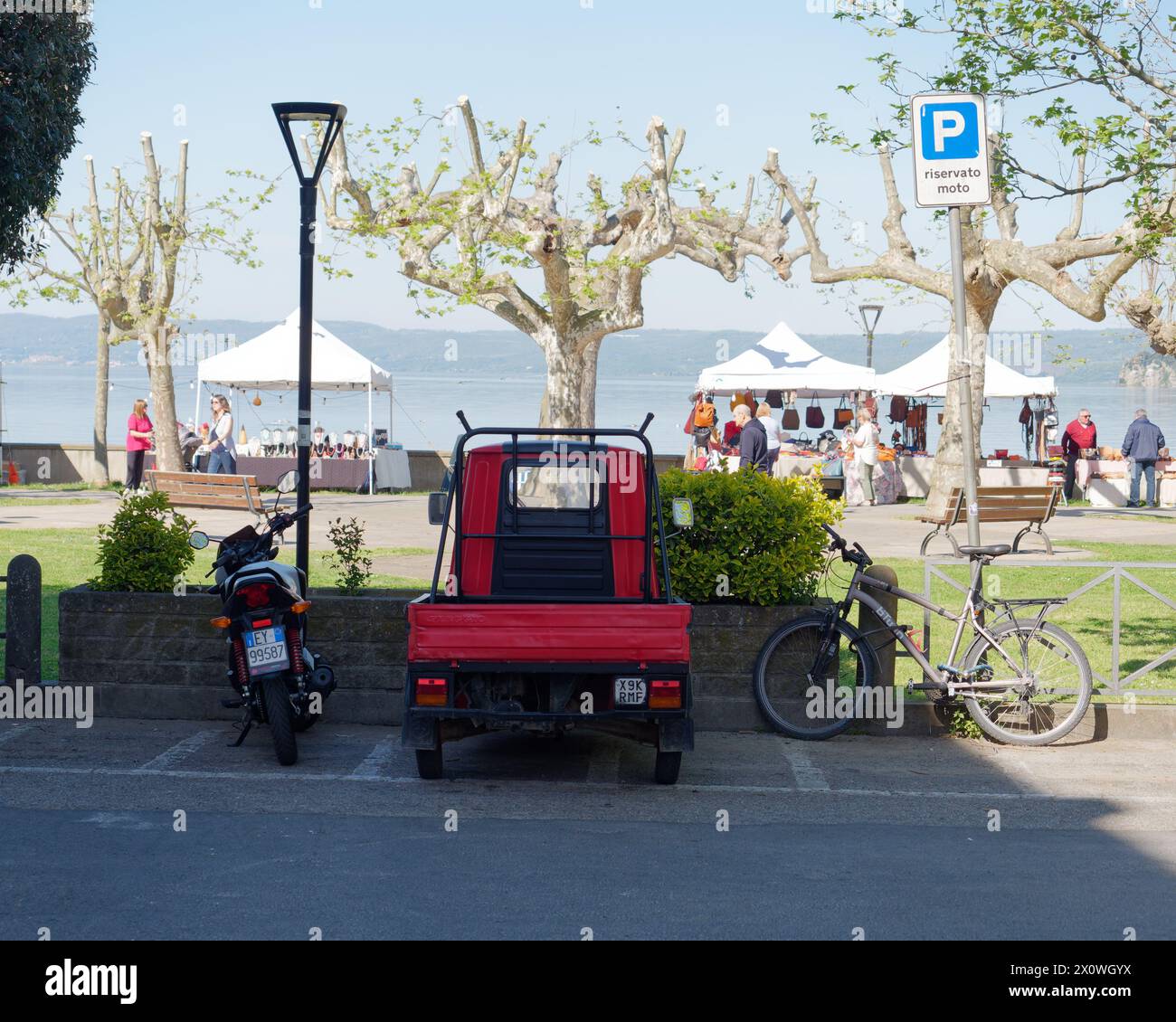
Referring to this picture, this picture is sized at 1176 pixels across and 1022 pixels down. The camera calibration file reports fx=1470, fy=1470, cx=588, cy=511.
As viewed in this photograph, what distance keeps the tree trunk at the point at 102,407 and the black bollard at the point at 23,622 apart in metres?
21.0

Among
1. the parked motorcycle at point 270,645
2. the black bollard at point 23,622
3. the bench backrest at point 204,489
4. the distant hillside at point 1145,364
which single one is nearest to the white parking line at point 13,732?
the black bollard at point 23,622

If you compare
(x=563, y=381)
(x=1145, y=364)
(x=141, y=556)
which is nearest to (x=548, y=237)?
(x=563, y=381)

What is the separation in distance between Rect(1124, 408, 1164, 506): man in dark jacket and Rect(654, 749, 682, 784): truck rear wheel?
2130 cm

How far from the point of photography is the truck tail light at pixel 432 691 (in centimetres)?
730

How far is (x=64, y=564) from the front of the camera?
15156 millimetres

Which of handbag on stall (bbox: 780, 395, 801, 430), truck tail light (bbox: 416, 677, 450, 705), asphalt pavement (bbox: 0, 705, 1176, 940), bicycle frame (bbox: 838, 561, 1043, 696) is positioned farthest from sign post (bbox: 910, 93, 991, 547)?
handbag on stall (bbox: 780, 395, 801, 430)

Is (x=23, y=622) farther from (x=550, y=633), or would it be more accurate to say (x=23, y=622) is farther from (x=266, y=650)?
(x=550, y=633)

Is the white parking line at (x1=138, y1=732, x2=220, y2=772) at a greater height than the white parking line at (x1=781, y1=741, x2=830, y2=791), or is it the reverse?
the white parking line at (x1=138, y1=732, x2=220, y2=772)

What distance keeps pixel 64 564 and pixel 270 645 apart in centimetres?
807

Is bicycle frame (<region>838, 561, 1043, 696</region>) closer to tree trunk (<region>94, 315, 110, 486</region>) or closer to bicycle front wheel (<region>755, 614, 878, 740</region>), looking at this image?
bicycle front wheel (<region>755, 614, 878, 740</region>)

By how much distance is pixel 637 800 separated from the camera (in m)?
7.31

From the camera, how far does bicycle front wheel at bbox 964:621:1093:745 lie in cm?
851

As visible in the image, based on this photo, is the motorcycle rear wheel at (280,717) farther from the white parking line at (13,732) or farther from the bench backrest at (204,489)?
the bench backrest at (204,489)

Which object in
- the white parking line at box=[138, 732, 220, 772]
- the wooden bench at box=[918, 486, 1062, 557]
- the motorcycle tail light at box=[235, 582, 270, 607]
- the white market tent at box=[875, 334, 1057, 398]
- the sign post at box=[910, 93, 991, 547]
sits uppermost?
the white market tent at box=[875, 334, 1057, 398]
